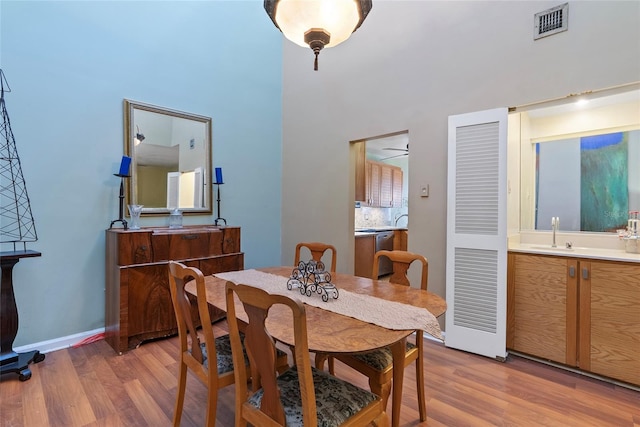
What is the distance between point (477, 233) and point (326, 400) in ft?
6.21

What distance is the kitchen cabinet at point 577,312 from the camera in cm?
201

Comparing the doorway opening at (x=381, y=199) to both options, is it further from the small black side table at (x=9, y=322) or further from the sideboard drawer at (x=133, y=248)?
the small black side table at (x=9, y=322)

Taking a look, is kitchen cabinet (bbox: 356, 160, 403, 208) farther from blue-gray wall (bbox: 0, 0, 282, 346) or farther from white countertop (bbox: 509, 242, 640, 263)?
white countertop (bbox: 509, 242, 640, 263)

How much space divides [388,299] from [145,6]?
11.6 feet

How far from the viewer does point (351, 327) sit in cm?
122

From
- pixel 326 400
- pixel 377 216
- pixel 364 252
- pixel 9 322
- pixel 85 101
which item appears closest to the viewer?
pixel 326 400

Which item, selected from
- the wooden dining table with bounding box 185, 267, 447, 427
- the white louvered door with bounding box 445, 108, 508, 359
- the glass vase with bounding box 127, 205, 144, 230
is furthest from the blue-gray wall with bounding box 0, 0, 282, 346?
the white louvered door with bounding box 445, 108, 508, 359

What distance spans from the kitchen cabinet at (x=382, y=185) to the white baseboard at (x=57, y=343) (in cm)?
415

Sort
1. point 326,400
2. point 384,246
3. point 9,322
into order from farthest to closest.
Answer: point 384,246 → point 9,322 → point 326,400

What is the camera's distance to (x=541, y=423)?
1.70 metres

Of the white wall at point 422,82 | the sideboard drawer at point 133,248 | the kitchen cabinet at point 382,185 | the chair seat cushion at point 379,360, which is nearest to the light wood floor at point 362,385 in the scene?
the chair seat cushion at point 379,360

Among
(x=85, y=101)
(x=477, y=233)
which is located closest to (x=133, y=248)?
(x=85, y=101)

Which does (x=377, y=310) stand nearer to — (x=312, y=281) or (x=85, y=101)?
(x=312, y=281)

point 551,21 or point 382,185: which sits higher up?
point 551,21
